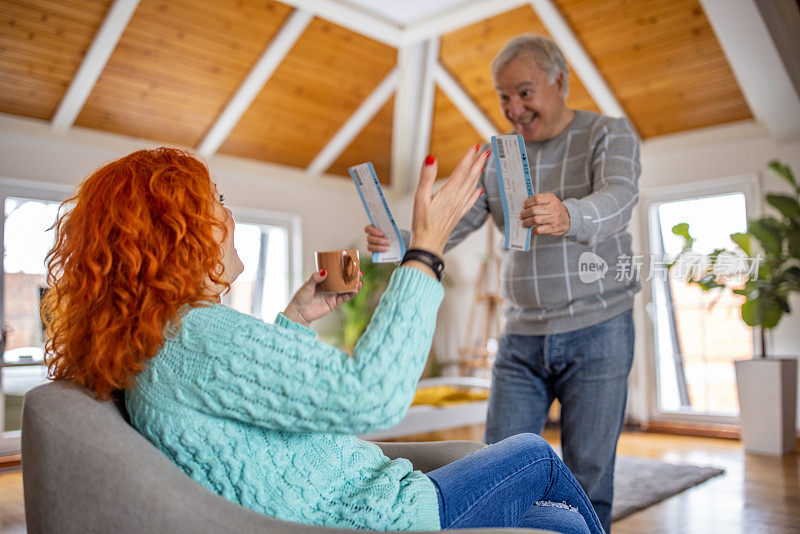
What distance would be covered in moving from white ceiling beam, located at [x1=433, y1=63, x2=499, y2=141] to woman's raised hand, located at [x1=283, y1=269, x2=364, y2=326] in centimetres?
478

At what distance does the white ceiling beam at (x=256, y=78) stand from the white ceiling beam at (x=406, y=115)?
111 cm

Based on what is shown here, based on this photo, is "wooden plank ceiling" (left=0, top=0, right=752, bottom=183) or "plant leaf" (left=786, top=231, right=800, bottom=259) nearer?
"plant leaf" (left=786, top=231, right=800, bottom=259)

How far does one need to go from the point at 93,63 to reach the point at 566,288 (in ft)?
13.1

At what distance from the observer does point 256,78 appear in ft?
17.4

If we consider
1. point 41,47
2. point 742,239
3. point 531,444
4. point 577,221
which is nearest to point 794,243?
point 742,239

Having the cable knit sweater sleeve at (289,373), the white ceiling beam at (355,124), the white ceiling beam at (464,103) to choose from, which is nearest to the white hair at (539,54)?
the cable knit sweater sleeve at (289,373)

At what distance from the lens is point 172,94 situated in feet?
17.1

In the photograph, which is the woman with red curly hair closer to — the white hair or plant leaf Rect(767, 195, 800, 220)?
the white hair

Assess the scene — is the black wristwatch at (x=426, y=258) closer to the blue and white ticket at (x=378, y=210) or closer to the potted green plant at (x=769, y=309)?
the blue and white ticket at (x=378, y=210)

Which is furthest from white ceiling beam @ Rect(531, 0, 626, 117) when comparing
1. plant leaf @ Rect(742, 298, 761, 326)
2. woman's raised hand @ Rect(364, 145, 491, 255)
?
woman's raised hand @ Rect(364, 145, 491, 255)

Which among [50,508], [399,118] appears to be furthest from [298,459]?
[399,118]

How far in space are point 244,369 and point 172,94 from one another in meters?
4.75

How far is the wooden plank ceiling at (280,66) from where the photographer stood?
4.51 metres

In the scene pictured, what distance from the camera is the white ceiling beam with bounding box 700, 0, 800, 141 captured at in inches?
165
